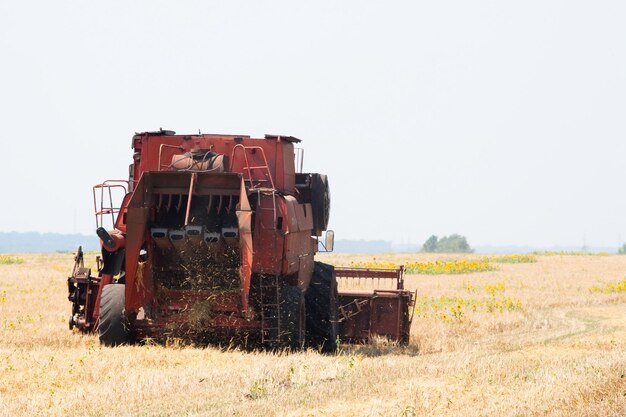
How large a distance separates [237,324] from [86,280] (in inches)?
136

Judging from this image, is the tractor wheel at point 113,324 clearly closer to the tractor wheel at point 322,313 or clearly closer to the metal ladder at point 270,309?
the metal ladder at point 270,309

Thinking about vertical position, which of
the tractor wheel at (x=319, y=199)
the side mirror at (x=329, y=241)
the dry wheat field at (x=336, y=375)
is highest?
the tractor wheel at (x=319, y=199)

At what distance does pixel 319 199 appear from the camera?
15461mm

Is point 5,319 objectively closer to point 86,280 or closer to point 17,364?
point 86,280

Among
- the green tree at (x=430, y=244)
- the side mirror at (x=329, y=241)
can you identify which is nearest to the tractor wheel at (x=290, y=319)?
the side mirror at (x=329, y=241)

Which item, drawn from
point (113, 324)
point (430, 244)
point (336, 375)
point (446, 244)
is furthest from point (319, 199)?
point (446, 244)

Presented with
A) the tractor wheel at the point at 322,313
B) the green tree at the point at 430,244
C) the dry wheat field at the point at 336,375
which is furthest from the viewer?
the green tree at the point at 430,244

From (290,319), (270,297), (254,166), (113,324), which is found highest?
(254,166)

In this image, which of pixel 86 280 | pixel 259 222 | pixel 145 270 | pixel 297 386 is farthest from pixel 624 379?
pixel 86 280

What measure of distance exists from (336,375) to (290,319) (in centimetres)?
223

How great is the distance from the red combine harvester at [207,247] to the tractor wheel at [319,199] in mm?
1362

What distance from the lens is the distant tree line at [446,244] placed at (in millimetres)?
141375

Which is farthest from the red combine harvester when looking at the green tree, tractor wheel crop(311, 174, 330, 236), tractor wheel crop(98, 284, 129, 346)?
the green tree

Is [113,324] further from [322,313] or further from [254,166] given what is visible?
[322,313]
